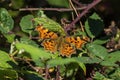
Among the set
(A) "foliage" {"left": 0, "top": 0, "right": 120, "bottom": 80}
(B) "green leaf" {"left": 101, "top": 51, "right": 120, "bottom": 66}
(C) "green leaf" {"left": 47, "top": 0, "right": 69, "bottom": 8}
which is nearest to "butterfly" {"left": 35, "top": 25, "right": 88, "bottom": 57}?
(A) "foliage" {"left": 0, "top": 0, "right": 120, "bottom": 80}

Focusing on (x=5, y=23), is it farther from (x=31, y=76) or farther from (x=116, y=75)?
(x=116, y=75)

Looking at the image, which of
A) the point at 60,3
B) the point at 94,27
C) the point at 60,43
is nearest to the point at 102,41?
the point at 94,27

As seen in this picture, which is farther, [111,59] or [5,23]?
[5,23]

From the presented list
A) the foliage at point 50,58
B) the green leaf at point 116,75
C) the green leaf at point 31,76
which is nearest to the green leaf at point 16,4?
the foliage at point 50,58

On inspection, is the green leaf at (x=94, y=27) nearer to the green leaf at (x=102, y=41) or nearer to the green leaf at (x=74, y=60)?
the green leaf at (x=102, y=41)

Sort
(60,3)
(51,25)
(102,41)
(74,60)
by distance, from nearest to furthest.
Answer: (74,60)
(51,25)
(102,41)
(60,3)

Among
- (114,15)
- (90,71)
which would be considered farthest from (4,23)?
(114,15)

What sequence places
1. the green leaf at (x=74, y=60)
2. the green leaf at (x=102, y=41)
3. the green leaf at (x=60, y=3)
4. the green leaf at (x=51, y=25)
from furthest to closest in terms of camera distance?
the green leaf at (x=60, y=3)
the green leaf at (x=102, y=41)
the green leaf at (x=51, y=25)
the green leaf at (x=74, y=60)

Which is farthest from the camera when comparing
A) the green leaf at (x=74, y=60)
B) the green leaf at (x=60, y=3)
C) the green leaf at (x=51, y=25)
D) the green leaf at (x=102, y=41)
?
the green leaf at (x=60, y=3)
